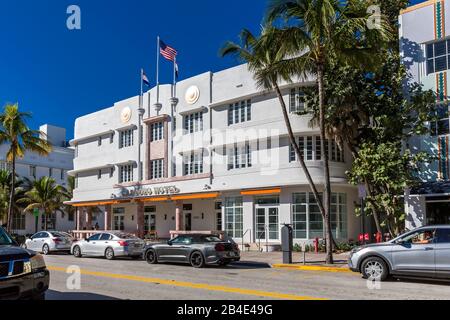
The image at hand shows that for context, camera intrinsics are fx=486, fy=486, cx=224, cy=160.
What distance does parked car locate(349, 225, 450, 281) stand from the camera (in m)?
13.2

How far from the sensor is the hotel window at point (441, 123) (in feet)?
69.7

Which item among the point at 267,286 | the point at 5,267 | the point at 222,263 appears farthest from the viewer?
the point at 222,263

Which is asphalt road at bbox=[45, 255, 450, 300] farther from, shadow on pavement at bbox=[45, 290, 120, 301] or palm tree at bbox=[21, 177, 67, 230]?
palm tree at bbox=[21, 177, 67, 230]

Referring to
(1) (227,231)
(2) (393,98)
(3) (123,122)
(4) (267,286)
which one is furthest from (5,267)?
(3) (123,122)

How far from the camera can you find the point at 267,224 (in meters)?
28.0

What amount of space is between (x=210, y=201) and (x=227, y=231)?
4.17 metres

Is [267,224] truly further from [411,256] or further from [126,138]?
[126,138]

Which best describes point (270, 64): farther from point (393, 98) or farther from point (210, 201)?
point (210, 201)

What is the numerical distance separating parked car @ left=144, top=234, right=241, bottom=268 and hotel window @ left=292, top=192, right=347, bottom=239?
315 inches

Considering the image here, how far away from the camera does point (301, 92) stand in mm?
26891

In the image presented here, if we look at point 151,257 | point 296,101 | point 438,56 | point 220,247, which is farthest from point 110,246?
point 438,56

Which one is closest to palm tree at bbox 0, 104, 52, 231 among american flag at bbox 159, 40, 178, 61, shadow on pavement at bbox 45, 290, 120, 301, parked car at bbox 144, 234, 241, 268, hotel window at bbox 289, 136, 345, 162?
→ american flag at bbox 159, 40, 178, 61

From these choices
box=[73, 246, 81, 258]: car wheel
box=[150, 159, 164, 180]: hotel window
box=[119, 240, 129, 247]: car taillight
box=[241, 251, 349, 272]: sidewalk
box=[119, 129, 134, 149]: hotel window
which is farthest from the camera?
box=[119, 129, 134, 149]: hotel window

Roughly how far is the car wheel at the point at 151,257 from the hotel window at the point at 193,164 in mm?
12031
